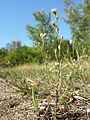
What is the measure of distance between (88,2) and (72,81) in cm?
2586

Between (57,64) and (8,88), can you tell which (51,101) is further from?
(8,88)

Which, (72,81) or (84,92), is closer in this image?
(84,92)

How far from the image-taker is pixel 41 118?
245 centimetres

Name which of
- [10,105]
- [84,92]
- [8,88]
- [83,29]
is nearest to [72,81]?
[84,92]

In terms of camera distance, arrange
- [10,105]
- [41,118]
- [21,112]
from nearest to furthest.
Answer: [41,118]
[21,112]
[10,105]

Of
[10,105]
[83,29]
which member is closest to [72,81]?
[10,105]

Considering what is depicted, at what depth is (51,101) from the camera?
2.76 meters

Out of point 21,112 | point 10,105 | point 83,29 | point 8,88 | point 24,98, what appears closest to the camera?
point 21,112

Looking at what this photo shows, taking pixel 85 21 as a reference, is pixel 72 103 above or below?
below

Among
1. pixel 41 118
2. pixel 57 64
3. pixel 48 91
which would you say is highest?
pixel 57 64

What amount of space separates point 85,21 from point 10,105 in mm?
25339

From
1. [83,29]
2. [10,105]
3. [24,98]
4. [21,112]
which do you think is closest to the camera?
[21,112]

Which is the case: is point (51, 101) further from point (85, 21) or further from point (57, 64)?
point (85, 21)

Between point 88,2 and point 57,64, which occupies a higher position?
point 88,2
